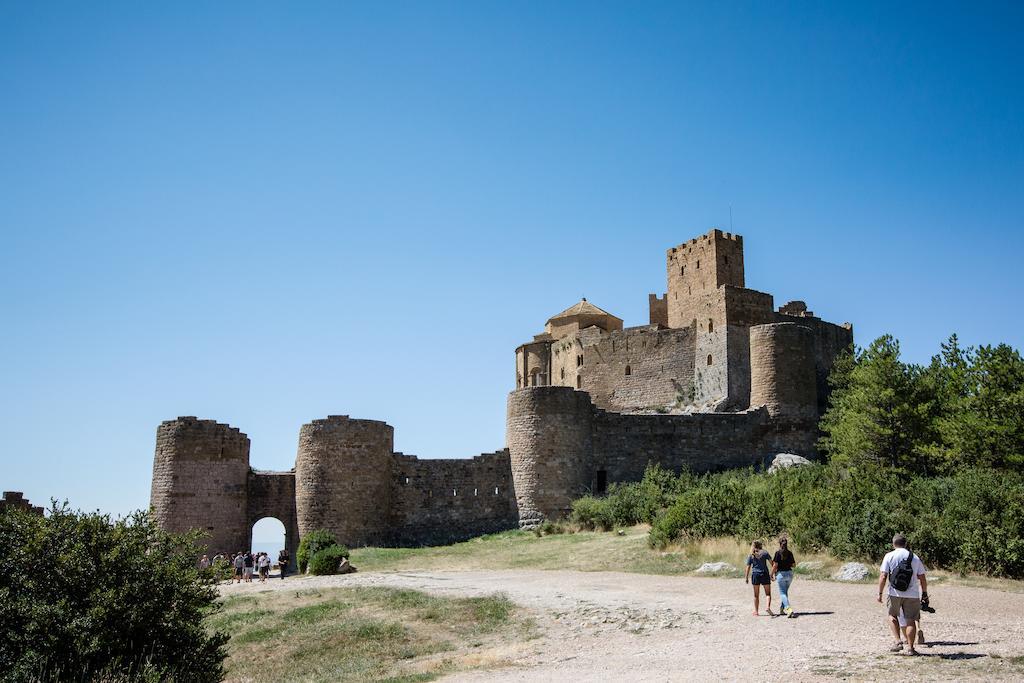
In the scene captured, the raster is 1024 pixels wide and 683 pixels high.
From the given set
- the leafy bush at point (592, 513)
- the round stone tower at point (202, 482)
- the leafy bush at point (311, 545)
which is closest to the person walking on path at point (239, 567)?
the leafy bush at point (311, 545)

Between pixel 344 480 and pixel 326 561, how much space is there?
596 cm

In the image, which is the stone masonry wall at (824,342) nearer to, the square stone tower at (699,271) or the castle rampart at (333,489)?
Answer: the square stone tower at (699,271)

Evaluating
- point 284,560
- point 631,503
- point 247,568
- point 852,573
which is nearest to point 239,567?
point 247,568

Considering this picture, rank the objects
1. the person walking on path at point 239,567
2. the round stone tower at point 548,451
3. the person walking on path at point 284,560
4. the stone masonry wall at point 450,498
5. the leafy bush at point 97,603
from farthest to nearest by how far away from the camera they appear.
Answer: the stone masonry wall at point 450,498
the round stone tower at point 548,451
the person walking on path at point 284,560
the person walking on path at point 239,567
the leafy bush at point 97,603

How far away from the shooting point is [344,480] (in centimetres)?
3145

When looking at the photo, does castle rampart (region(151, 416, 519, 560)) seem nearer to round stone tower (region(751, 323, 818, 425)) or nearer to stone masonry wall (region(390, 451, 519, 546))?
stone masonry wall (region(390, 451, 519, 546))

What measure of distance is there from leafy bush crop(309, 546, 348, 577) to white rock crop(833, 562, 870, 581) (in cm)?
1414

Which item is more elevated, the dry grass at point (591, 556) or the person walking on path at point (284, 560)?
the dry grass at point (591, 556)

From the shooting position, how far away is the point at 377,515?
31.9m

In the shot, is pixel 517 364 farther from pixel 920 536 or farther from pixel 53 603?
pixel 53 603

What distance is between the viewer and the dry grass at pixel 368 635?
14.4 meters

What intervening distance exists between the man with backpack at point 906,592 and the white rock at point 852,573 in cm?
671

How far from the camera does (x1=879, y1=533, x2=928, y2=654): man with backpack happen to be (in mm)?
10875

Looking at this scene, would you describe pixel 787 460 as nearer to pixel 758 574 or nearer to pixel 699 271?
pixel 699 271
